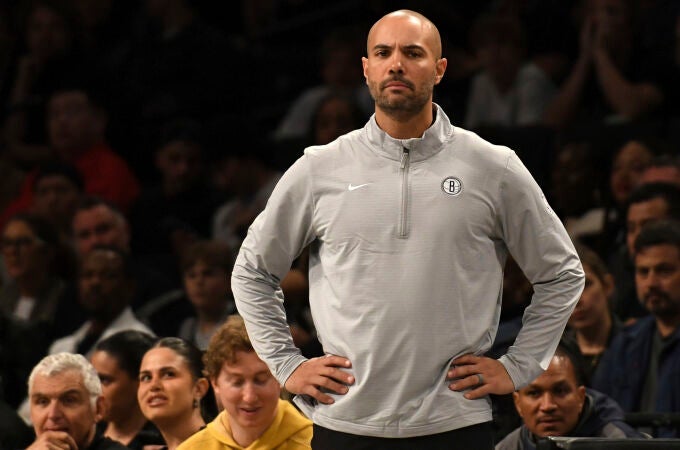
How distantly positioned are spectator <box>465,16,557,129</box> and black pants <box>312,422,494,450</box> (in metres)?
4.55

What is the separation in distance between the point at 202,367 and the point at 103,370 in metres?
0.60

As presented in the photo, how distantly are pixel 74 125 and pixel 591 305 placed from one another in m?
4.07

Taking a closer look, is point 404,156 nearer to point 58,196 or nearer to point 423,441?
point 423,441

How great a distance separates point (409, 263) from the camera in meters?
2.93

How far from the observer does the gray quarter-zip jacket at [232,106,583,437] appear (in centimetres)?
292

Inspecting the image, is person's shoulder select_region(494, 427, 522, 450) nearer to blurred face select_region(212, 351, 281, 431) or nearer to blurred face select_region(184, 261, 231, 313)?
blurred face select_region(212, 351, 281, 431)

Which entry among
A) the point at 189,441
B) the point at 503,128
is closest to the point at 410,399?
the point at 189,441

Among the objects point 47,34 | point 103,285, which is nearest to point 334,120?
point 103,285

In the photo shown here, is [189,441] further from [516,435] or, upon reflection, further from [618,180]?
[618,180]

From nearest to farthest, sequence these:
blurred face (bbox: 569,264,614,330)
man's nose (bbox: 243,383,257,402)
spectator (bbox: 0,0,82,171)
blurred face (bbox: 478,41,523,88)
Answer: man's nose (bbox: 243,383,257,402), blurred face (bbox: 569,264,614,330), blurred face (bbox: 478,41,523,88), spectator (bbox: 0,0,82,171)

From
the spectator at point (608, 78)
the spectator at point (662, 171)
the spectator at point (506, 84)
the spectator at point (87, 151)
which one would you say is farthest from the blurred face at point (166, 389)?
the spectator at point (87, 151)

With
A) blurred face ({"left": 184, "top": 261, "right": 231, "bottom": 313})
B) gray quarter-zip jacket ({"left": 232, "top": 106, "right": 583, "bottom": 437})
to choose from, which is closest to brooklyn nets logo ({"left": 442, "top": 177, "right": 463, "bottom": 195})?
gray quarter-zip jacket ({"left": 232, "top": 106, "right": 583, "bottom": 437})

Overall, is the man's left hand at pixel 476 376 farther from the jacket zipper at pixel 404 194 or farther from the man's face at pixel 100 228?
the man's face at pixel 100 228

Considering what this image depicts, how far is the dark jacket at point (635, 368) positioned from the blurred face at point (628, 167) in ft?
4.30
